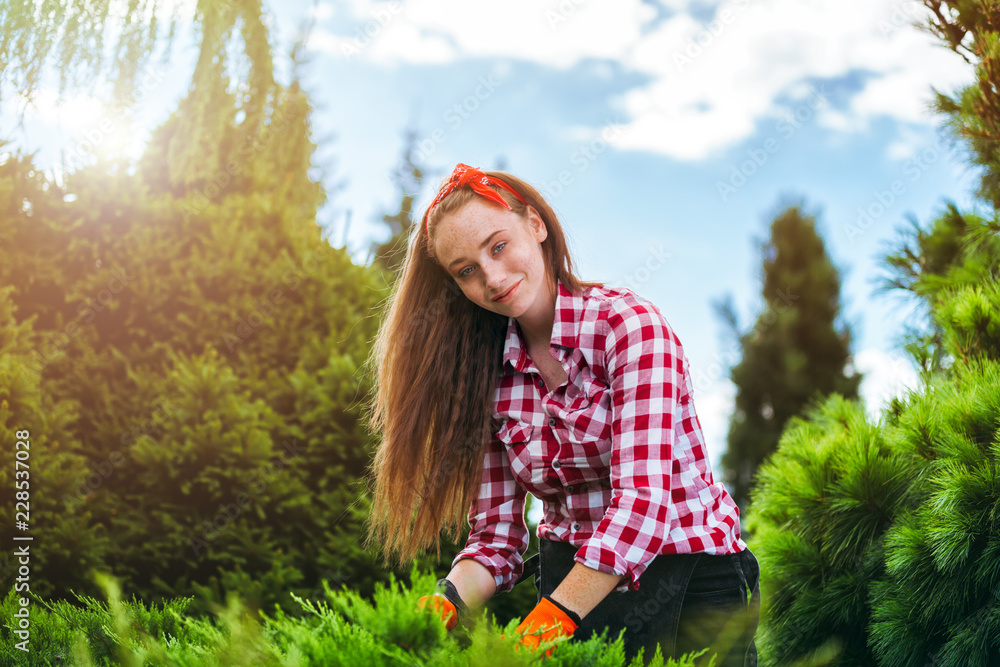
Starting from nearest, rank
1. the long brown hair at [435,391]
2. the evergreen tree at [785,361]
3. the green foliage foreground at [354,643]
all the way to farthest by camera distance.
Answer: the green foliage foreground at [354,643]
the long brown hair at [435,391]
the evergreen tree at [785,361]

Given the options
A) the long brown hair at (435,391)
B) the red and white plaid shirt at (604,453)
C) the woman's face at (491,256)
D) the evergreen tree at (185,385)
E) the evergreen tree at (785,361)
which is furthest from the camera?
the evergreen tree at (785,361)

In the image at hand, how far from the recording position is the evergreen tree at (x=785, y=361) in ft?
31.4

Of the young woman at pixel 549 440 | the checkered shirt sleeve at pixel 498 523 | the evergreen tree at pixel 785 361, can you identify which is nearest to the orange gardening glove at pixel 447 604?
the young woman at pixel 549 440

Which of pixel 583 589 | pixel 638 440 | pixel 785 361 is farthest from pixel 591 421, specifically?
pixel 785 361

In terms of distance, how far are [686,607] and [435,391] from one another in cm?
92

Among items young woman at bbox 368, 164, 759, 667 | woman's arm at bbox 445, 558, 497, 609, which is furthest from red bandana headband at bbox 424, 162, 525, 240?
woman's arm at bbox 445, 558, 497, 609

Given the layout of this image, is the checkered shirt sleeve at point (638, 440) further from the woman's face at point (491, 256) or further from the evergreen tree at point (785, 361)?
the evergreen tree at point (785, 361)

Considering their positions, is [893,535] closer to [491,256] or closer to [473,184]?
[491,256]

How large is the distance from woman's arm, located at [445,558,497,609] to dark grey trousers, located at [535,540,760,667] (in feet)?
0.88

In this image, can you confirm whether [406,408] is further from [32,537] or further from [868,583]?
[32,537]

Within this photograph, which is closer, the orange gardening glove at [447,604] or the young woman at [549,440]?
the orange gardening glove at [447,604]

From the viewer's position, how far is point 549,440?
6.27 feet

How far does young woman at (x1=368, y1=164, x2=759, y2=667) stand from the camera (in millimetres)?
1636

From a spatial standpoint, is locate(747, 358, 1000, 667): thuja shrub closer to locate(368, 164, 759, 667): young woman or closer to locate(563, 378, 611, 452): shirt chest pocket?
locate(368, 164, 759, 667): young woman
